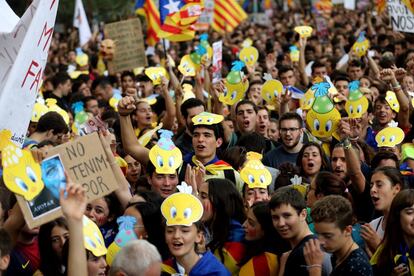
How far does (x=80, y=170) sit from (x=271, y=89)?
615cm

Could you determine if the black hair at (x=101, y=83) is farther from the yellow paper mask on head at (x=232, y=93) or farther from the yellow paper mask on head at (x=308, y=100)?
the yellow paper mask on head at (x=308, y=100)

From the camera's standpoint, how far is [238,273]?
248 inches

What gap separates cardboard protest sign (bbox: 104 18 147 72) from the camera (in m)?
15.2

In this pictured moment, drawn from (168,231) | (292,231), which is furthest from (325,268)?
(168,231)

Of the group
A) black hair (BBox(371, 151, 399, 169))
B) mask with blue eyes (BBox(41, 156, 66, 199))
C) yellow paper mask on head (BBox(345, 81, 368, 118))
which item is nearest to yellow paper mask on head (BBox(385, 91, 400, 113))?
yellow paper mask on head (BBox(345, 81, 368, 118))

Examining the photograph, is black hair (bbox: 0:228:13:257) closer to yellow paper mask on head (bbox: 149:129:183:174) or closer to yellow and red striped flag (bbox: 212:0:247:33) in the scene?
yellow paper mask on head (bbox: 149:129:183:174)

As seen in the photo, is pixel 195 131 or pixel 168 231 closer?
pixel 168 231

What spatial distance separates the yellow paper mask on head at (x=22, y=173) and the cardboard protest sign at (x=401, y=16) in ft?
30.6

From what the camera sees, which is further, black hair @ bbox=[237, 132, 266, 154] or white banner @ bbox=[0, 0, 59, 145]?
black hair @ bbox=[237, 132, 266, 154]

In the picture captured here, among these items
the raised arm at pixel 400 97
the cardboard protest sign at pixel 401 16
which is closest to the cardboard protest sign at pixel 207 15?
the cardboard protest sign at pixel 401 16

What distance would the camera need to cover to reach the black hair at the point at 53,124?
29.6ft

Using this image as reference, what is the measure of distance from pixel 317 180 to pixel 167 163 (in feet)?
3.90

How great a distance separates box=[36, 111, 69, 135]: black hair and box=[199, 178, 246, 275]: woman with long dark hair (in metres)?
2.59

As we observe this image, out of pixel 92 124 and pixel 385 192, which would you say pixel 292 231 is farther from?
pixel 92 124
